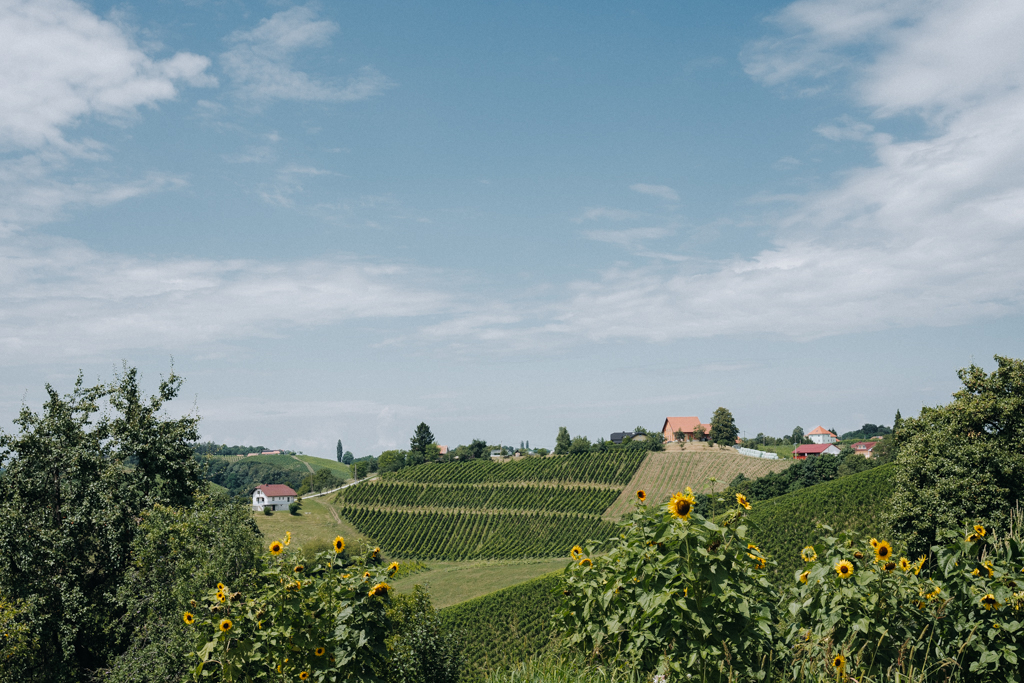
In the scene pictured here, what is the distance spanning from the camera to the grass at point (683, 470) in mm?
84312

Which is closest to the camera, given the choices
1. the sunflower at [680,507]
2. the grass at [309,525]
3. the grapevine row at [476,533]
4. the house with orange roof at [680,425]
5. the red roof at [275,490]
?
the sunflower at [680,507]

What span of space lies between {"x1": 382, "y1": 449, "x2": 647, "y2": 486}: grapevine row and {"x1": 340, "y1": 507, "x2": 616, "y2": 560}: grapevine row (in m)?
10.0

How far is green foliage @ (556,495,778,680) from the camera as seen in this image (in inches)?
171

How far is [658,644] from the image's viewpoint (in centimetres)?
477

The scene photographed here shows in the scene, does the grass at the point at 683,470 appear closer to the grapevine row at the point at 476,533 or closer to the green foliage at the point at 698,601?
the grapevine row at the point at 476,533

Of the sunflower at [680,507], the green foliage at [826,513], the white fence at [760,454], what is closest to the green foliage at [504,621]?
the green foliage at [826,513]

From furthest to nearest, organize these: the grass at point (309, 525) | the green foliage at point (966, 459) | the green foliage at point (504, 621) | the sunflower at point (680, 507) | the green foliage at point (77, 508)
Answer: the grass at point (309, 525)
the green foliage at point (504, 621)
the green foliage at point (966, 459)
the green foliage at point (77, 508)
the sunflower at point (680, 507)

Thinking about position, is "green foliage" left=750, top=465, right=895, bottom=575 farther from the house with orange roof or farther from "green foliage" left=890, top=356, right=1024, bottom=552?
the house with orange roof

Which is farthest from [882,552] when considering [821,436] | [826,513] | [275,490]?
[821,436]

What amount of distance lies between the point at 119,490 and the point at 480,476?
7923cm

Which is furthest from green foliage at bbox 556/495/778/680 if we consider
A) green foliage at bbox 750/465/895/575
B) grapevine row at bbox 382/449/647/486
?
grapevine row at bbox 382/449/647/486

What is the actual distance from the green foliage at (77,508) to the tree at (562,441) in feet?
308

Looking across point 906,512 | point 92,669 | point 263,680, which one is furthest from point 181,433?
point 906,512

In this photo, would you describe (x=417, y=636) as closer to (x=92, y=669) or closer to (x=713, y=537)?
(x=92, y=669)
